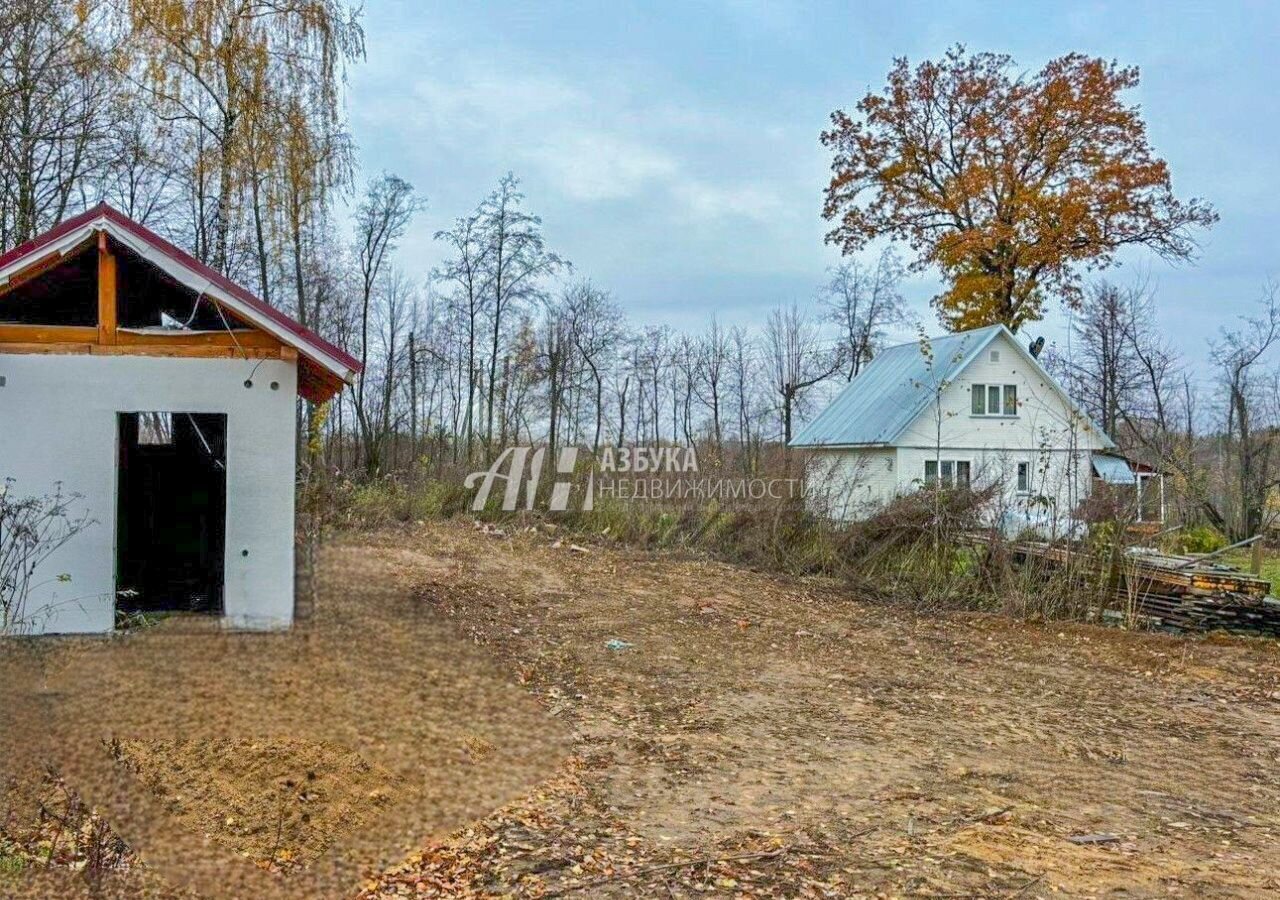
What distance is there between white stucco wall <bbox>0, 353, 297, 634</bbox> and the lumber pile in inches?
377

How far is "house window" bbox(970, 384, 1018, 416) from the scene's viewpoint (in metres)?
24.8

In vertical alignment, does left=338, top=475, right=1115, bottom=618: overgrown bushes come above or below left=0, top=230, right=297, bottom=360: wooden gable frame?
below

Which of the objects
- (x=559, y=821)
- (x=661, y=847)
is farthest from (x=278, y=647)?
(x=661, y=847)

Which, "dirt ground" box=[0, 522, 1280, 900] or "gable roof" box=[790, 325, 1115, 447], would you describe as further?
"gable roof" box=[790, 325, 1115, 447]

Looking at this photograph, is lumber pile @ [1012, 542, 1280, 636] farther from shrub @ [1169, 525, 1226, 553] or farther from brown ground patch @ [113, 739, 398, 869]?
brown ground patch @ [113, 739, 398, 869]

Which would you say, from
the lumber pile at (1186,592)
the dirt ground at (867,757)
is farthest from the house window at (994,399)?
the dirt ground at (867,757)

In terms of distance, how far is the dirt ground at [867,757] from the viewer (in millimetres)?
4461

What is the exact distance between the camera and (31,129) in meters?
13.0

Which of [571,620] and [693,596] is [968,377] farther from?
[571,620]

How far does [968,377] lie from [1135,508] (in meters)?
13.1

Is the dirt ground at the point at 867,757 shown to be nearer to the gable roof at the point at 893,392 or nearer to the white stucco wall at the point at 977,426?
the white stucco wall at the point at 977,426

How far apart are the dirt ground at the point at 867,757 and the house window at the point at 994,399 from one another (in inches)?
545

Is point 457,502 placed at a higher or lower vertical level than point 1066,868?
higher
